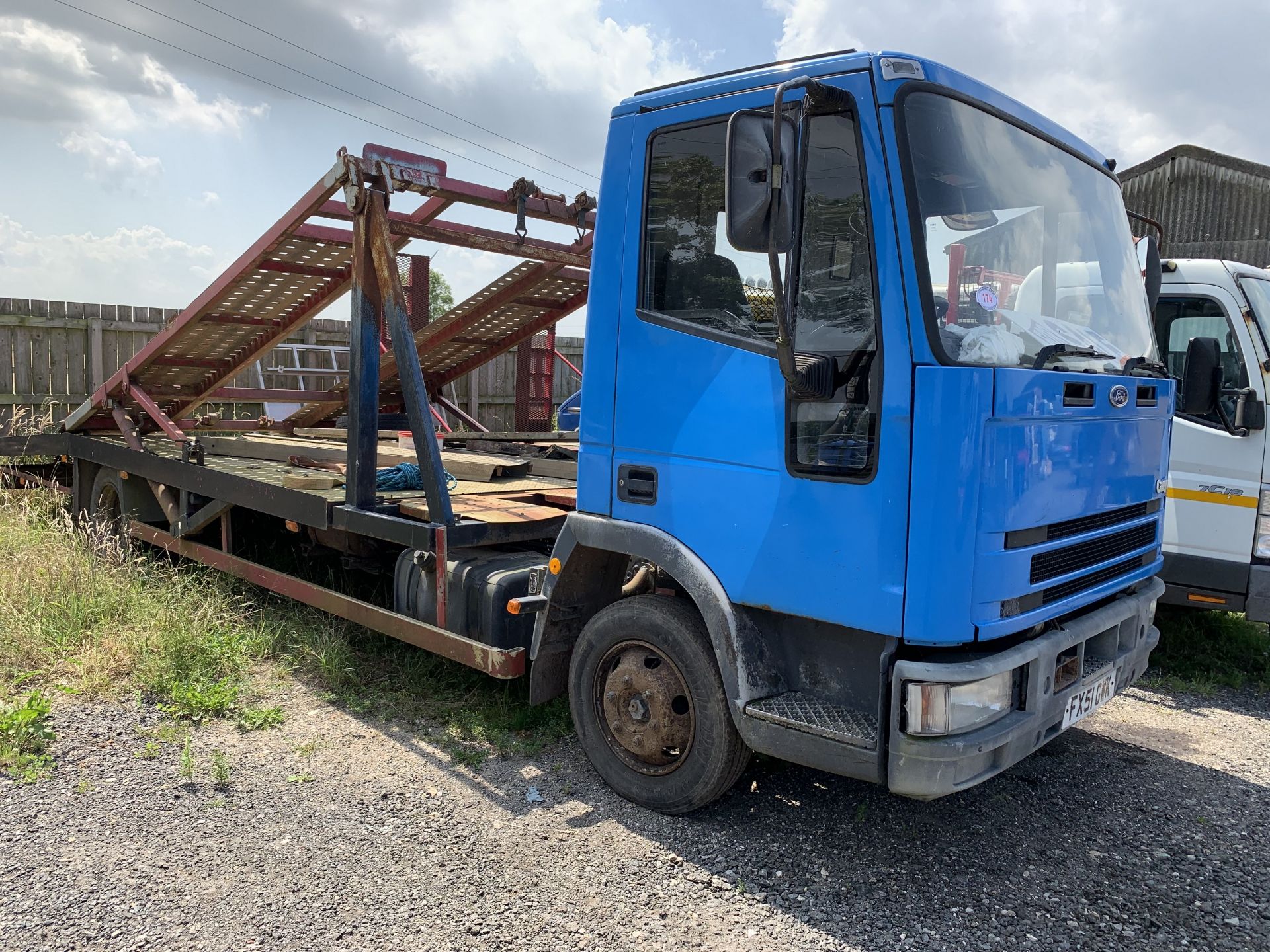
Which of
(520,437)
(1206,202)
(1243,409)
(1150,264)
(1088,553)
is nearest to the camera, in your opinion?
(1088,553)

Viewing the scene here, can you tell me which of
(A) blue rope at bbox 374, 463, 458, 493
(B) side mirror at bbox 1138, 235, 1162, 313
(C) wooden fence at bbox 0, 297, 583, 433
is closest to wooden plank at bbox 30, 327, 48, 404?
(C) wooden fence at bbox 0, 297, 583, 433

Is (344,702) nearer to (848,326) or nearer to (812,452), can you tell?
(812,452)

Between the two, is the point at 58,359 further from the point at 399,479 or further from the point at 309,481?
the point at 399,479

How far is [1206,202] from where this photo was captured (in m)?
14.3

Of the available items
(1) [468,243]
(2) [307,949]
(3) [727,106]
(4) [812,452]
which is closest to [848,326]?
(4) [812,452]

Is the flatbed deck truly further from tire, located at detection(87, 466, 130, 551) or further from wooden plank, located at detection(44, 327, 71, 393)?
wooden plank, located at detection(44, 327, 71, 393)

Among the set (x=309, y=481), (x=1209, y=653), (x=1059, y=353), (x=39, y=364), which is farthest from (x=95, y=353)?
(x=1209, y=653)

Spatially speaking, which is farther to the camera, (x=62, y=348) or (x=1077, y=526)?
(x=62, y=348)

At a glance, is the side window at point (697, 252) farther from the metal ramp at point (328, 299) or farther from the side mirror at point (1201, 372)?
the side mirror at point (1201, 372)

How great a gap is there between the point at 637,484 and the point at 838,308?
1006 mm

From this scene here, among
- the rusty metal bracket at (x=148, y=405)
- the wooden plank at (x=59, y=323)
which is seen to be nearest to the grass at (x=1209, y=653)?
the rusty metal bracket at (x=148, y=405)

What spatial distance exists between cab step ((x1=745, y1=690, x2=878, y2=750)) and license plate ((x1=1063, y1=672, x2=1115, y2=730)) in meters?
0.75

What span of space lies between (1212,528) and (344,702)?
15.8 feet

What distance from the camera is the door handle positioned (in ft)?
10.8
